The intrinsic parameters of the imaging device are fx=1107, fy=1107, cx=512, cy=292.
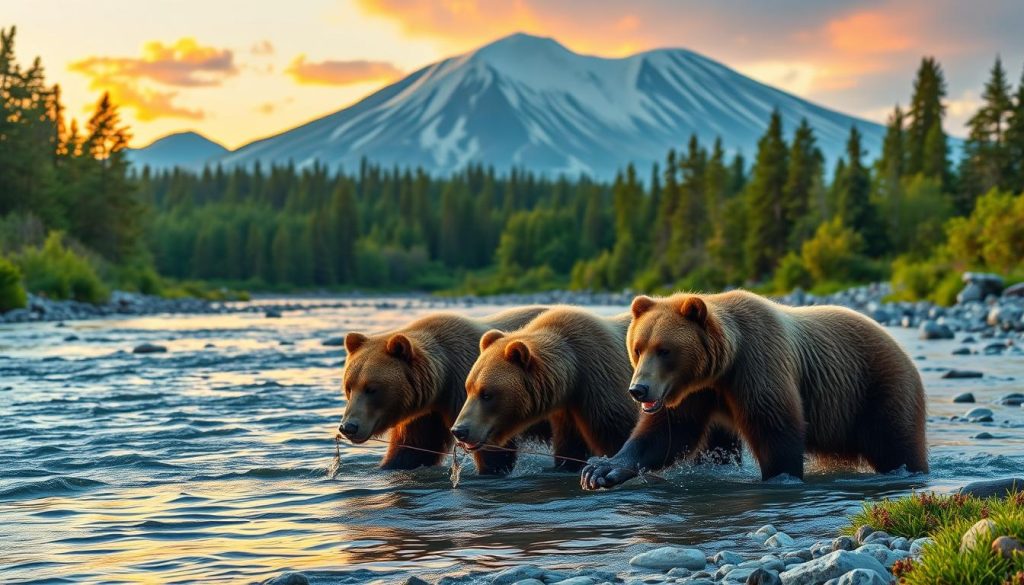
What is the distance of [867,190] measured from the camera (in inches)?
2512

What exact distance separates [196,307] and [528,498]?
4523 centimetres

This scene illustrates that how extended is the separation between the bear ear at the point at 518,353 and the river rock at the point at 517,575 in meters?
2.71

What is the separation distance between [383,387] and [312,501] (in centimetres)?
104

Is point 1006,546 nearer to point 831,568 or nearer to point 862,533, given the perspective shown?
point 831,568

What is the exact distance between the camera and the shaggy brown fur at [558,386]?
7.73 m

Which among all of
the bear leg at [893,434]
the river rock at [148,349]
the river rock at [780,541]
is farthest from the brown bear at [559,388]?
the river rock at [148,349]

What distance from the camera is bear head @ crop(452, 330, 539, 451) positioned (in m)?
7.63

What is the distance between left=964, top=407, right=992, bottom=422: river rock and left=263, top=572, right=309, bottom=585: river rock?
320 inches

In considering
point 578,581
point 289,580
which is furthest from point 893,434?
point 289,580

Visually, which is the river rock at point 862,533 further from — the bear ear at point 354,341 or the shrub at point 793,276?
the shrub at point 793,276

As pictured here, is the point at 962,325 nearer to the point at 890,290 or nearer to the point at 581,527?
the point at 890,290

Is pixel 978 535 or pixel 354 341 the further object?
pixel 354 341

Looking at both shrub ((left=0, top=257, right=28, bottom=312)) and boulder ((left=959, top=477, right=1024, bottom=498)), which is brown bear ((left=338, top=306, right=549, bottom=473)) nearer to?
boulder ((left=959, top=477, right=1024, bottom=498))

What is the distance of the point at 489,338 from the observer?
8242 mm
